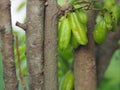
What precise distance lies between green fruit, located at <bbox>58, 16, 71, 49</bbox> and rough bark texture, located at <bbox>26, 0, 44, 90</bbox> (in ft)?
0.29

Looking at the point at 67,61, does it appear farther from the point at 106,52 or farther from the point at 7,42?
the point at 7,42

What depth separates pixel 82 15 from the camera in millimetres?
889

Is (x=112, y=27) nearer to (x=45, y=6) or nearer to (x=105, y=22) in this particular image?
(x=105, y=22)

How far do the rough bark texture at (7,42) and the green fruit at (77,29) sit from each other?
0.18 metres

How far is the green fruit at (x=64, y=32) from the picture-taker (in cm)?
89

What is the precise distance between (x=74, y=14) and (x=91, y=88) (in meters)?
0.21

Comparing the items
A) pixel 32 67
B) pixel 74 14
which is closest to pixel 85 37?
pixel 74 14

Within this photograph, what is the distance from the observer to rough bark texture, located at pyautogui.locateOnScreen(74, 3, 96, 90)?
3.16 feet

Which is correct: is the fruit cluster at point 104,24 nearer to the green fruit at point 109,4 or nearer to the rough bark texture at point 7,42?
the green fruit at point 109,4

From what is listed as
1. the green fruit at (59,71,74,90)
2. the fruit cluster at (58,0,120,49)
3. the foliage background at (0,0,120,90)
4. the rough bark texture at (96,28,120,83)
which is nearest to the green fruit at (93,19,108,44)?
the fruit cluster at (58,0,120,49)

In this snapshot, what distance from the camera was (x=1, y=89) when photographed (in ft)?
3.03

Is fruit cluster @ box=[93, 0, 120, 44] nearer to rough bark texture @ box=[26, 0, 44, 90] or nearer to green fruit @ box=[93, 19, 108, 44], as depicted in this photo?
green fruit @ box=[93, 19, 108, 44]

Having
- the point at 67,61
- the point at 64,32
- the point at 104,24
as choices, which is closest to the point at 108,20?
the point at 104,24

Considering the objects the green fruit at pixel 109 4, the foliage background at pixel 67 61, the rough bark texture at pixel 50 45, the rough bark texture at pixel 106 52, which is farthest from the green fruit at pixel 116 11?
the rough bark texture at pixel 106 52
